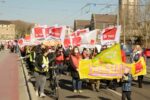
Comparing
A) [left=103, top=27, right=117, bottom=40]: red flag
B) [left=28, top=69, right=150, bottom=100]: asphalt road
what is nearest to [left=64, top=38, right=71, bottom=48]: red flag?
[left=103, top=27, right=117, bottom=40]: red flag

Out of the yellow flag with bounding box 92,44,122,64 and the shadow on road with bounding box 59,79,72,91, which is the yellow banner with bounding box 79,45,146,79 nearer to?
the yellow flag with bounding box 92,44,122,64

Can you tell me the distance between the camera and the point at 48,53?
565 inches

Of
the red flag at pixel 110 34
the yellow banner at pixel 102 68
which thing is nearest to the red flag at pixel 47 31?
the red flag at pixel 110 34

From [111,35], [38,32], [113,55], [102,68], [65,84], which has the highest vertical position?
[38,32]

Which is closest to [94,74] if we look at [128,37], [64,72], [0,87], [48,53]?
[48,53]

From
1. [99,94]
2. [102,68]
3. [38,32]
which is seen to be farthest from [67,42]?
[102,68]

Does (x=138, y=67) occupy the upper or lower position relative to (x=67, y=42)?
lower

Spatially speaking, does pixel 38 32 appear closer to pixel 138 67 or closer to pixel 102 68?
pixel 138 67

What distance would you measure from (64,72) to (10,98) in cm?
1137

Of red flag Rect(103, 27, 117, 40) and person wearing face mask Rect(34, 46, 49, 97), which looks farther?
red flag Rect(103, 27, 117, 40)

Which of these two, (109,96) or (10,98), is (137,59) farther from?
(10,98)

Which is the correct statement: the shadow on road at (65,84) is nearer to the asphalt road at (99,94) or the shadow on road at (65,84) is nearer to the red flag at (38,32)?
the asphalt road at (99,94)

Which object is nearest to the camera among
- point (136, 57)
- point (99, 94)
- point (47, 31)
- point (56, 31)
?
point (99, 94)

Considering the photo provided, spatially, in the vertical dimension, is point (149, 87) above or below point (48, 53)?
below
